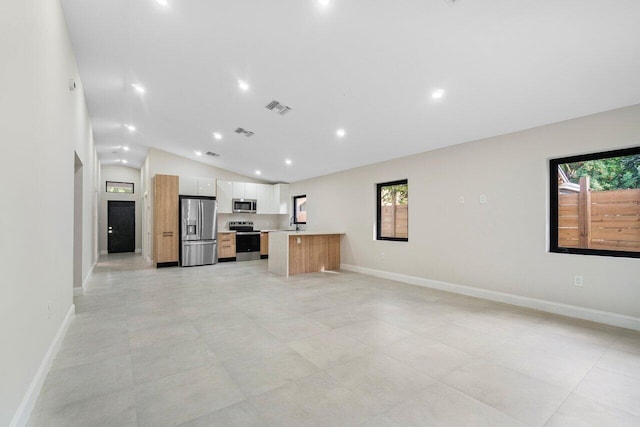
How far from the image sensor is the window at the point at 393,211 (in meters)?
5.98

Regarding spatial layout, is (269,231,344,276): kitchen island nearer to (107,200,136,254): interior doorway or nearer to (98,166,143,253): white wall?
(98,166,143,253): white wall

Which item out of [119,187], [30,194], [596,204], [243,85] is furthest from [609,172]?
[119,187]

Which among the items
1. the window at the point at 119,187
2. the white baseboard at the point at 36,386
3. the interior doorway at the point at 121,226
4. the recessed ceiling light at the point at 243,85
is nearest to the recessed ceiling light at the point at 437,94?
the recessed ceiling light at the point at 243,85

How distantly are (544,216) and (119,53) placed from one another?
6.01 meters

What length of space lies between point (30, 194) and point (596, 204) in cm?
561

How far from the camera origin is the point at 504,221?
427 cm

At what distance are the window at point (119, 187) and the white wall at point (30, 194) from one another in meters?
9.30

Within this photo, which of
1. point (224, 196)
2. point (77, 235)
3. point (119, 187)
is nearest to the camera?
point (77, 235)

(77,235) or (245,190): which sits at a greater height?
(245,190)

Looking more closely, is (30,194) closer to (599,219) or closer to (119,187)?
(599,219)

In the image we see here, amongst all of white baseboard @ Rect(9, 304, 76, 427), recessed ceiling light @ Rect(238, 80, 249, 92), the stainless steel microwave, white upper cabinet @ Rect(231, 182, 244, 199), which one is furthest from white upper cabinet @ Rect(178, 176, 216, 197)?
white baseboard @ Rect(9, 304, 76, 427)

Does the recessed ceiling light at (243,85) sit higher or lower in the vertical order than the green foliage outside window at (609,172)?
higher

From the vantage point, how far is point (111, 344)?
9.33 ft

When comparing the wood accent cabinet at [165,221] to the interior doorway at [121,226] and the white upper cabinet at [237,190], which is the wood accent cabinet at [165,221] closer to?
the white upper cabinet at [237,190]
